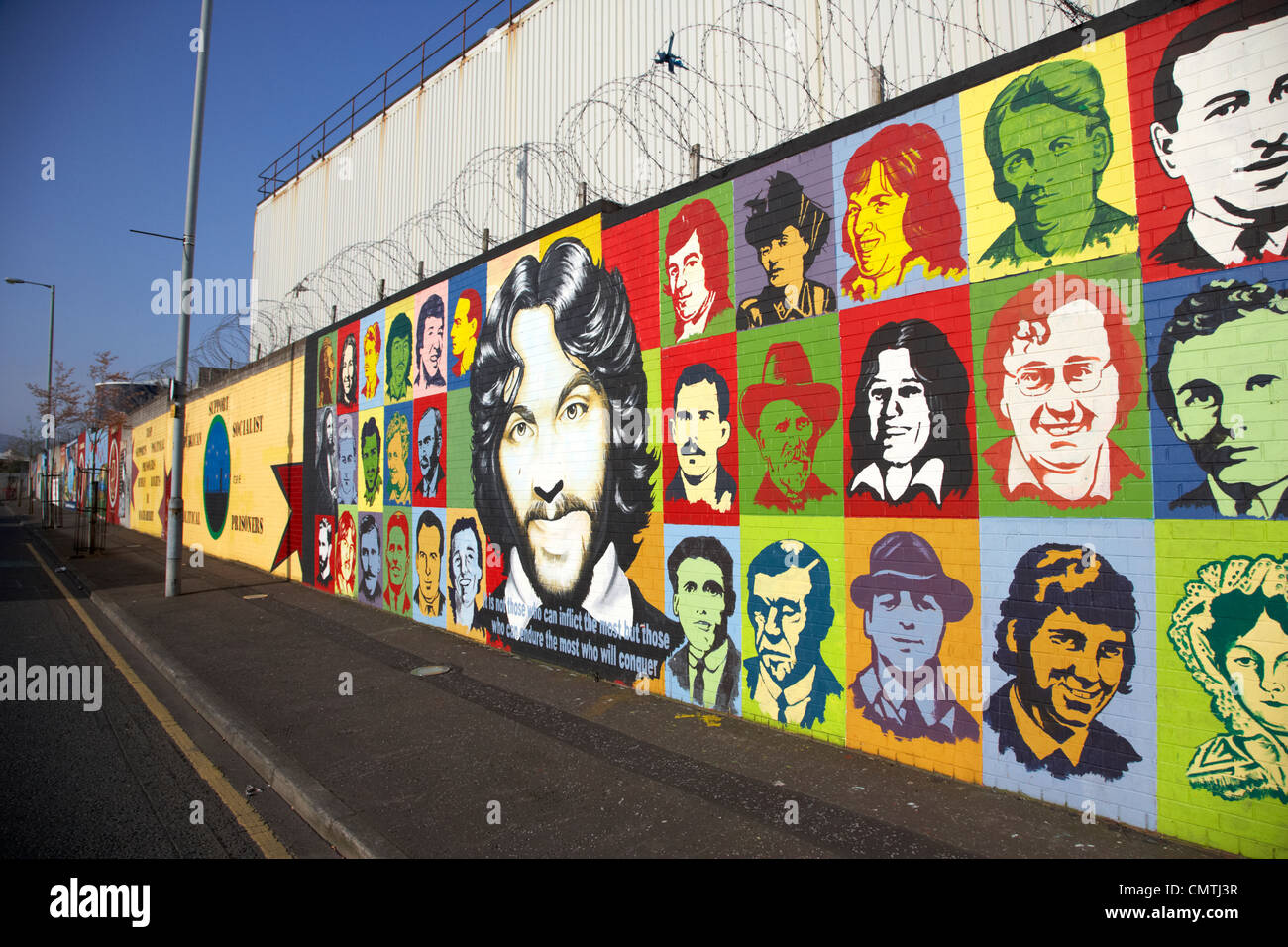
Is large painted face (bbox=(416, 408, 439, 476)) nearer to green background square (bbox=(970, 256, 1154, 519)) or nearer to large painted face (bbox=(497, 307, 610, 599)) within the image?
large painted face (bbox=(497, 307, 610, 599))

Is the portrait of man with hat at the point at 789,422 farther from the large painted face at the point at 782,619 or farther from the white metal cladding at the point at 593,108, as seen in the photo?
the white metal cladding at the point at 593,108

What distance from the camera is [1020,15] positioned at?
5.79 metres

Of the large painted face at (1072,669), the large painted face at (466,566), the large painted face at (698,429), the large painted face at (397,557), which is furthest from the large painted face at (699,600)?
the large painted face at (397,557)

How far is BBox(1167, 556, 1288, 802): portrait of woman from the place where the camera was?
3.55 metres

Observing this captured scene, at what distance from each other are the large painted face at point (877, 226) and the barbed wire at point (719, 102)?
3.86ft

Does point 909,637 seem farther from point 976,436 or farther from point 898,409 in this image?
point 898,409

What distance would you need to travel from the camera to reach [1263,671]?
11.8 ft

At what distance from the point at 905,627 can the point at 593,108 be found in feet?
26.7

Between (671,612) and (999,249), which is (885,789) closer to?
(671,612)

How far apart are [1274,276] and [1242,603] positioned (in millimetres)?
1670

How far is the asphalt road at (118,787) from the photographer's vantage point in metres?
4.20

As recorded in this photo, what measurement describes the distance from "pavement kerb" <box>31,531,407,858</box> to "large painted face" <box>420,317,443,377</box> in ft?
16.2

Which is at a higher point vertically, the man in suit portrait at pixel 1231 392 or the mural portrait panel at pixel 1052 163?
the mural portrait panel at pixel 1052 163

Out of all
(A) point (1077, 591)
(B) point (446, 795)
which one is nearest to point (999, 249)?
(A) point (1077, 591)
